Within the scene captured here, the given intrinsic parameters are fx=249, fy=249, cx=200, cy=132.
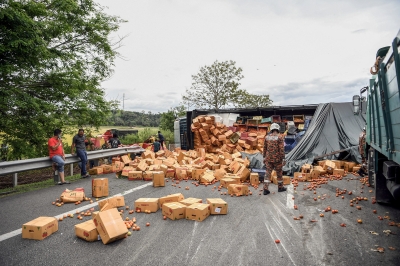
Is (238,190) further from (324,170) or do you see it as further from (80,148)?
(80,148)

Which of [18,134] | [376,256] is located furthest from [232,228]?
[18,134]

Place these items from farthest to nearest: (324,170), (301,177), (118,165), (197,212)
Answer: (118,165) → (324,170) → (301,177) → (197,212)

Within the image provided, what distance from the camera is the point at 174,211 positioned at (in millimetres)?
4723

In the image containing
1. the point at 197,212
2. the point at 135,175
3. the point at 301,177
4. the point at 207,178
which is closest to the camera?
the point at 197,212

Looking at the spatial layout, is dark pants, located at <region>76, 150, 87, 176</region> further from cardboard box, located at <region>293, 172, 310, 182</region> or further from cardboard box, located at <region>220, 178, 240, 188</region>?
cardboard box, located at <region>293, 172, 310, 182</region>

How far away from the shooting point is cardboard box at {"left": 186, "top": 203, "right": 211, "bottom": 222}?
4664mm

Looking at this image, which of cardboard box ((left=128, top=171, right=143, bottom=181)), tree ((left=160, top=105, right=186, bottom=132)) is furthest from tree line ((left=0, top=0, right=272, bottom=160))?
tree ((left=160, top=105, right=186, bottom=132))

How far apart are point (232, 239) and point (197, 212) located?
1.02 metres

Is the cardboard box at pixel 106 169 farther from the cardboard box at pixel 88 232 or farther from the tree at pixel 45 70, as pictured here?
the cardboard box at pixel 88 232

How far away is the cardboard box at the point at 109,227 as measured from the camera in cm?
367

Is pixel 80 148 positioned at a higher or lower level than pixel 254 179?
higher

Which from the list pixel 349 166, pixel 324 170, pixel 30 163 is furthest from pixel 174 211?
pixel 349 166

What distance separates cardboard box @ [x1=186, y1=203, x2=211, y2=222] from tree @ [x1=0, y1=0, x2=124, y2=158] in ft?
22.7

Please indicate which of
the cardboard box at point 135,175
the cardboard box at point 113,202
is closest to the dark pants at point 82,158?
the cardboard box at point 135,175
